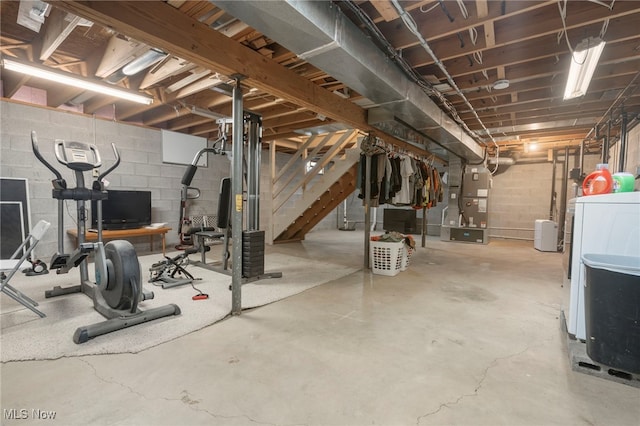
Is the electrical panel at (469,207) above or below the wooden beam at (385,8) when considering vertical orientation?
below

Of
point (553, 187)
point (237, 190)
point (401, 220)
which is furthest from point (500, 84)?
point (401, 220)

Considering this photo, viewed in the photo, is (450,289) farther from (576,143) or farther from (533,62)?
(576,143)

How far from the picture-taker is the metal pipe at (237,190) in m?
2.61

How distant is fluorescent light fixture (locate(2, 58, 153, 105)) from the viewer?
3.10 metres

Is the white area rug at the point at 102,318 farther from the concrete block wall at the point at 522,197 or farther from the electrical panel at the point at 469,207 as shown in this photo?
the concrete block wall at the point at 522,197

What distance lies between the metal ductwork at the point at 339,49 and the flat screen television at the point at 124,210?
4.41 m

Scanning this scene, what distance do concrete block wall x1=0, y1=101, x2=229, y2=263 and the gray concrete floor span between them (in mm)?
3879

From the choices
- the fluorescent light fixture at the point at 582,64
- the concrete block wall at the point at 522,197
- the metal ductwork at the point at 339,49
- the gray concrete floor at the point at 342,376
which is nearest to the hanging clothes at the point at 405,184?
the metal ductwork at the point at 339,49

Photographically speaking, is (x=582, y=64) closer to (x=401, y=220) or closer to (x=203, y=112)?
(x=203, y=112)

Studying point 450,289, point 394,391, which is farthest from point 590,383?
point 450,289

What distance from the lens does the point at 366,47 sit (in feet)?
7.91

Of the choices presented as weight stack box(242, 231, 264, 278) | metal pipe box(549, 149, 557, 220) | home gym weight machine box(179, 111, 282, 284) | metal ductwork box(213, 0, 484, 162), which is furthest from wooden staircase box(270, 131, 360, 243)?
metal pipe box(549, 149, 557, 220)

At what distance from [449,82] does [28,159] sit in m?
6.01

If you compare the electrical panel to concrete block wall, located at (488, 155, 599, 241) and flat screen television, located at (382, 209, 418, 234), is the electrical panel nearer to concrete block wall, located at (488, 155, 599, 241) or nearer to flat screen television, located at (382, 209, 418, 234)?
concrete block wall, located at (488, 155, 599, 241)
